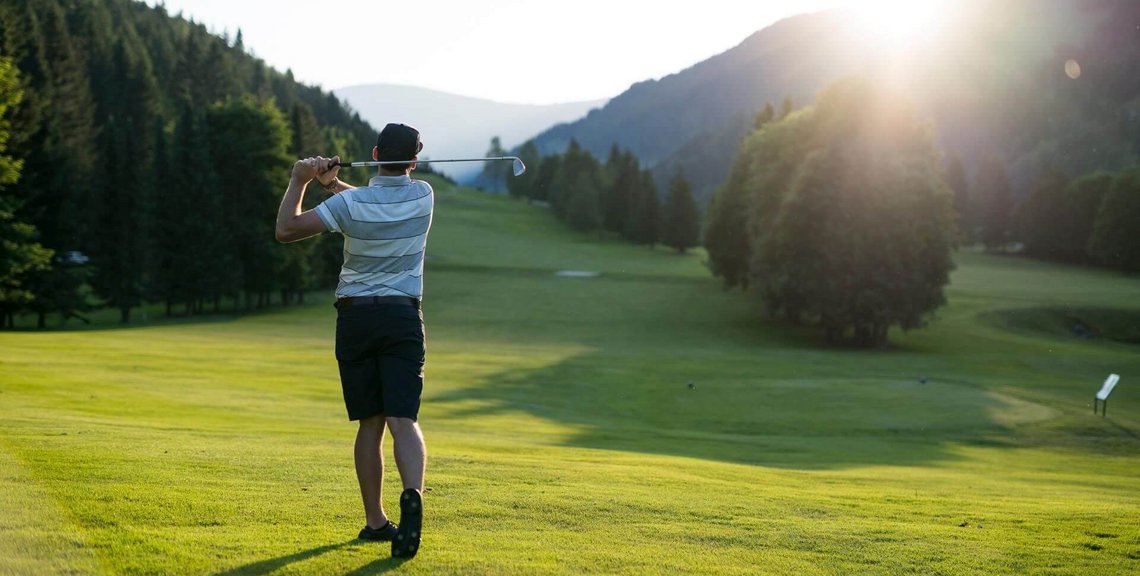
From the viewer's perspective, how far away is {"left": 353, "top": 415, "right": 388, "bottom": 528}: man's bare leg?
719 centimetres

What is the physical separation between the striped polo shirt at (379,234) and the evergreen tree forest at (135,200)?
37727 millimetres

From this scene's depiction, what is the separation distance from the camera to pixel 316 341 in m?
48.8

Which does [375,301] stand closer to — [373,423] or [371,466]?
[373,423]

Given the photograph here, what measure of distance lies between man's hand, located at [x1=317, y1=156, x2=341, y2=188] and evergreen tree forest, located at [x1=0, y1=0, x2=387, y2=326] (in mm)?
37063

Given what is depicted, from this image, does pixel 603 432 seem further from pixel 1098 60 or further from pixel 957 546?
pixel 1098 60

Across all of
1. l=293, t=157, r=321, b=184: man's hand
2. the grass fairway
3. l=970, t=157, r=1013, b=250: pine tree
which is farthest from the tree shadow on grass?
l=970, t=157, r=1013, b=250: pine tree

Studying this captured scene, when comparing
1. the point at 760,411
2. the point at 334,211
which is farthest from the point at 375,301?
the point at 760,411

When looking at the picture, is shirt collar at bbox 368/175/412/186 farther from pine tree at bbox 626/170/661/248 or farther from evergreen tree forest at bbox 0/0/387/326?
pine tree at bbox 626/170/661/248

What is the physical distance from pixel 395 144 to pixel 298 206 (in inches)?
33.0

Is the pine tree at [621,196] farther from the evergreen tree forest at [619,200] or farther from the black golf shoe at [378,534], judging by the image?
the black golf shoe at [378,534]

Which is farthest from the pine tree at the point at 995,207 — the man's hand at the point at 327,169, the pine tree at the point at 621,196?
the man's hand at the point at 327,169

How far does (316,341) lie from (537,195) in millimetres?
124039

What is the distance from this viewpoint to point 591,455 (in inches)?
644

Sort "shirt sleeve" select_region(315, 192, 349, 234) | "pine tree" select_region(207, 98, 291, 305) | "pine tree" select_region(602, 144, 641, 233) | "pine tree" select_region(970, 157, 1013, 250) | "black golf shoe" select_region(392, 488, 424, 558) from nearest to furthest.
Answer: "black golf shoe" select_region(392, 488, 424, 558), "shirt sleeve" select_region(315, 192, 349, 234), "pine tree" select_region(207, 98, 291, 305), "pine tree" select_region(970, 157, 1013, 250), "pine tree" select_region(602, 144, 641, 233)
